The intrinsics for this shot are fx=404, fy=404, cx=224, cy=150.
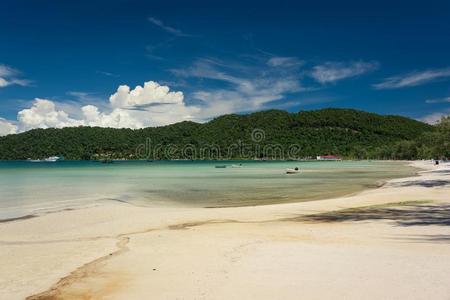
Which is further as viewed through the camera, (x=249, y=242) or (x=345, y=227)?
(x=345, y=227)

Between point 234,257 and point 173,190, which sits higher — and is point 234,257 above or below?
above

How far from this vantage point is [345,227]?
1345cm

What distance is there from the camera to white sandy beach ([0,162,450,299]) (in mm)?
7039

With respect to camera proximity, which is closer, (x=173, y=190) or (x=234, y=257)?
(x=234, y=257)

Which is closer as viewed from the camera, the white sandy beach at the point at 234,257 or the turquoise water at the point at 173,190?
the white sandy beach at the point at 234,257

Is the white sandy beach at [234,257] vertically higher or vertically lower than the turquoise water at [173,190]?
higher

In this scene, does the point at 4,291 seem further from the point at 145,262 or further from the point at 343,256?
the point at 343,256

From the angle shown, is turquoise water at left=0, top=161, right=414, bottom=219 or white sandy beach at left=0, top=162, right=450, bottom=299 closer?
white sandy beach at left=0, top=162, right=450, bottom=299

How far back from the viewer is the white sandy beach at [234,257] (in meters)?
7.04

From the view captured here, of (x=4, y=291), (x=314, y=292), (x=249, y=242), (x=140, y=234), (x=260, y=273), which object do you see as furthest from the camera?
(x=140, y=234)

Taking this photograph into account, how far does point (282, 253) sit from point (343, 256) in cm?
139

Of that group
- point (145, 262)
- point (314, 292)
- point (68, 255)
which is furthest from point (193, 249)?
point (314, 292)

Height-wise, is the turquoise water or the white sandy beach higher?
the white sandy beach

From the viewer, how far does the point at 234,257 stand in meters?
9.34
